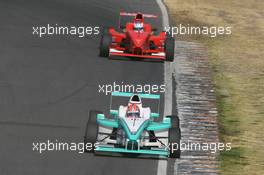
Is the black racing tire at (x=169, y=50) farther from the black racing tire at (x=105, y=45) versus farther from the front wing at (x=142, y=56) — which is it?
the black racing tire at (x=105, y=45)

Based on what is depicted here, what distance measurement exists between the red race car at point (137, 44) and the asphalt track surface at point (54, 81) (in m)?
0.37

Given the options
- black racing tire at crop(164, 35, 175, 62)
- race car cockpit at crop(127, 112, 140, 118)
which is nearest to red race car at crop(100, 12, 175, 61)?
black racing tire at crop(164, 35, 175, 62)

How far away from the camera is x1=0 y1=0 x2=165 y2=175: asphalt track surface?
14953mm

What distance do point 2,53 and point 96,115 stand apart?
6786mm

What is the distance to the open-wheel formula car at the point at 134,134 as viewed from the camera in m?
15.0

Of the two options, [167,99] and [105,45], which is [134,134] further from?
[105,45]

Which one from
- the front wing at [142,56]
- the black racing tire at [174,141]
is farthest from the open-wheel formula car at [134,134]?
the front wing at [142,56]

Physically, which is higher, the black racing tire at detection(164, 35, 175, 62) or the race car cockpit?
the black racing tire at detection(164, 35, 175, 62)

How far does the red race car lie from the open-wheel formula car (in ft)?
18.0

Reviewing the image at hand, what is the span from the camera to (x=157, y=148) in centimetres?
1540

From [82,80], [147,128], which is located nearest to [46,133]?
[147,128]

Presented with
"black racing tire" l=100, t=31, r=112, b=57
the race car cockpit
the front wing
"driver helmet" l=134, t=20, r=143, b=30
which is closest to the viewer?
the race car cockpit

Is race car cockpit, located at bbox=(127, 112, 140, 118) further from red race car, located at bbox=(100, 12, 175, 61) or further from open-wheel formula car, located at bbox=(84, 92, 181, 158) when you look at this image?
red race car, located at bbox=(100, 12, 175, 61)

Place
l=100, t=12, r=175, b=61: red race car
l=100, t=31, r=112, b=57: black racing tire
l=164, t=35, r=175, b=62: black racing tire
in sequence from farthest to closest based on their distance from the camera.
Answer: l=164, t=35, r=175, b=62: black racing tire → l=100, t=31, r=112, b=57: black racing tire → l=100, t=12, r=175, b=61: red race car
